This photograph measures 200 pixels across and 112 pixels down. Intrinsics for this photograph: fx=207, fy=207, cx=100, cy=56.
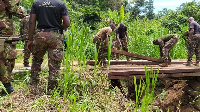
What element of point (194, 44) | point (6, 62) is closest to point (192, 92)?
point (194, 44)

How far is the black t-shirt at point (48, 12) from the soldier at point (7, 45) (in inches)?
30.8

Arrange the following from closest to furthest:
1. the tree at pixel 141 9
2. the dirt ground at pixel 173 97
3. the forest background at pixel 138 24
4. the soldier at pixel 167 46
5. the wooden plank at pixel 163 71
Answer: the wooden plank at pixel 163 71
the soldier at pixel 167 46
the dirt ground at pixel 173 97
the forest background at pixel 138 24
the tree at pixel 141 9

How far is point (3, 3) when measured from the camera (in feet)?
11.5

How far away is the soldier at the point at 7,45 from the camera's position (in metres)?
3.50

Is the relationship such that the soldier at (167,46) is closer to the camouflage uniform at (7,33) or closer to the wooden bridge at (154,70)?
the wooden bridge at (154,70)

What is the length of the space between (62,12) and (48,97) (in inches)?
49.8

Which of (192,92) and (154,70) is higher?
(154,70)

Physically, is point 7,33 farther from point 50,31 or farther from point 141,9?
point 141,9

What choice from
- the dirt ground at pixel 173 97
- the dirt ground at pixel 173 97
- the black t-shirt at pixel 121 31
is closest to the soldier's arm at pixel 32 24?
the dirt ground at pixel 173 97

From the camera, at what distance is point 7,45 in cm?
355

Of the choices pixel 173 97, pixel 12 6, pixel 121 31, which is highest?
pixel 12 6

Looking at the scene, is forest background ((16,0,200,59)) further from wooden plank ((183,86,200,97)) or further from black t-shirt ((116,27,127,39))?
Result: wooden plank ((183,86,200,97))

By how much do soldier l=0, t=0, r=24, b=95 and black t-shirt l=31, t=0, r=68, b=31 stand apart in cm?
78

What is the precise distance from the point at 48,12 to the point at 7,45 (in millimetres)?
1079
